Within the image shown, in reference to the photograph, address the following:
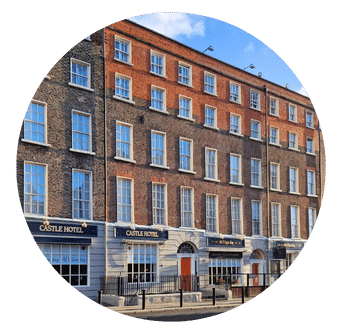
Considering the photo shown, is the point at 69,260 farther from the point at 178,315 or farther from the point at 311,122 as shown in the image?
the point at 311,122

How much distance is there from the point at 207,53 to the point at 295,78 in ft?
5.68

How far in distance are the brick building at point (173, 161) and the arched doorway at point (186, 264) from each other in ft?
0.06

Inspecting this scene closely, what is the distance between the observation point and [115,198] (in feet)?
31.2

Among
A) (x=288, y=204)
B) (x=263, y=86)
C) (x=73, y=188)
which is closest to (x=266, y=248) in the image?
(x=288, y=204)

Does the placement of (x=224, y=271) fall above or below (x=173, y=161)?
below

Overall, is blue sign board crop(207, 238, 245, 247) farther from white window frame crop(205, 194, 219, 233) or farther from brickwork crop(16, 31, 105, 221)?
brickwork crop(16, 31, 105, 221)

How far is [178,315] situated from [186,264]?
2.59ft

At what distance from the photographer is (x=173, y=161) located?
10.1 m

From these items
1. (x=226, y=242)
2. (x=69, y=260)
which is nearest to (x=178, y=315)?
(x=226, y=242)

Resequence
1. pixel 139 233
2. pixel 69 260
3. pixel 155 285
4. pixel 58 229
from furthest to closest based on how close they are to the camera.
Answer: pixel 155 285, pixel 139 233, pixel 69 260, pixel 58 229

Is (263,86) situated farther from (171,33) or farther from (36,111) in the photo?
(36,111)

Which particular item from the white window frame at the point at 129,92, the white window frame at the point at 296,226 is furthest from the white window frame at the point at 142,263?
the white window frame at the point at 296,226

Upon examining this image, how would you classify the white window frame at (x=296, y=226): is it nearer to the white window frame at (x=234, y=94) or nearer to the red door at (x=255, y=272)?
the red door at (x=255, y=272)

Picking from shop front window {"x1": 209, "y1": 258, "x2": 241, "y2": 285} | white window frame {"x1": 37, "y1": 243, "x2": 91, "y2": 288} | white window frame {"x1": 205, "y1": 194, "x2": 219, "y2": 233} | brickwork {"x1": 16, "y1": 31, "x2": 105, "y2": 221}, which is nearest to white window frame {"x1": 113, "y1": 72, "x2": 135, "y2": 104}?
brickwork {"x1": 16, "y1": 31, "x2": 105, "y2": 221}
